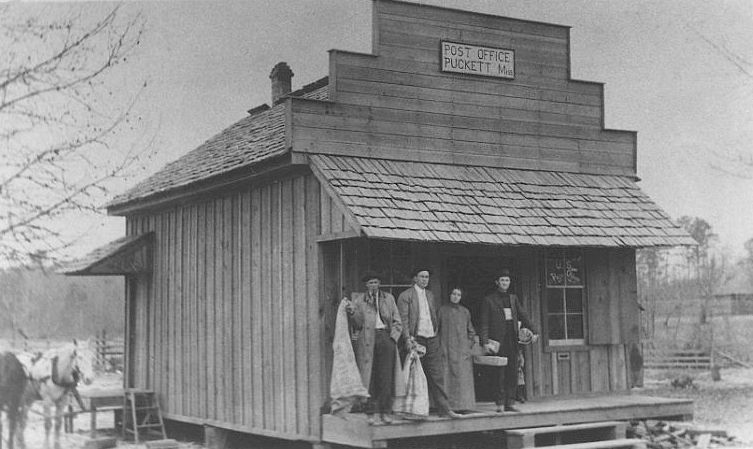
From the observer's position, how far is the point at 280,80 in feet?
65.3

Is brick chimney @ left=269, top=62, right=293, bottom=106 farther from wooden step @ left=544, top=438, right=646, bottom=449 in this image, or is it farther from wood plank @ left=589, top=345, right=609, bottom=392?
wooden step @ left=544, top=438, right=646, bottom=449

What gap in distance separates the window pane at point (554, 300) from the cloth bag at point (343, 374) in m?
3.99

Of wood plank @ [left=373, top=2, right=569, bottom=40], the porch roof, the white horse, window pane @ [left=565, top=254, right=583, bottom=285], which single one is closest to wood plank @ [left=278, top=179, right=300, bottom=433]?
the porch roof

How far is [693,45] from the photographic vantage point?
1819cm

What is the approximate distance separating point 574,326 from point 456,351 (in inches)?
124

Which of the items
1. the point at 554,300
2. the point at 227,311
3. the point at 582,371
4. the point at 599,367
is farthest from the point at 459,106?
the point at 227,311

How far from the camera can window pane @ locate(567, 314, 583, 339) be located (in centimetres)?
1434

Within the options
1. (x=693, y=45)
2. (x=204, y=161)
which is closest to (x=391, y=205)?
(x=204, y=161)

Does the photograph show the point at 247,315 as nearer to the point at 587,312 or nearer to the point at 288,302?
the point at 288,302

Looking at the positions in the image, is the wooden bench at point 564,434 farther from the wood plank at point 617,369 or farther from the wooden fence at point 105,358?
the wooden fence at point 105,358

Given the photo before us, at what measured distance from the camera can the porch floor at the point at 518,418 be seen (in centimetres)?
1095

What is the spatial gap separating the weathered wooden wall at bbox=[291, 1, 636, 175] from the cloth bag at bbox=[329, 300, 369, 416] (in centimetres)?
258

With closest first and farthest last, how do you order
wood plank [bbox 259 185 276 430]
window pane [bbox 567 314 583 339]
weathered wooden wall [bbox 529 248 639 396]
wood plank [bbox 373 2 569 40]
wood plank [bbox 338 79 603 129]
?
wood plank [bbox 338 79 603 129] → wood plank [bbox 259 185 276 430] → wood plank [bbox 373 2 569 40] → weathered wooden wall [bbox 529 248 639 396] → window pane [bbox 567 314 583 339]

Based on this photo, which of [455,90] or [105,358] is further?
[105,358]
